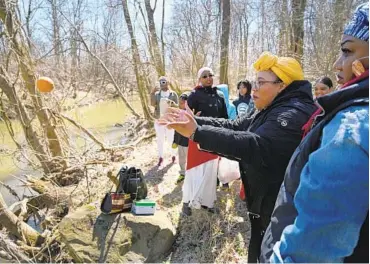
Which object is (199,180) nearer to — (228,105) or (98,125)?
(228,105)

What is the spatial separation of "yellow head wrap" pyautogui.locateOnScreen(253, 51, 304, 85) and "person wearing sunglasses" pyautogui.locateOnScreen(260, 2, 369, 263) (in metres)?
0.86

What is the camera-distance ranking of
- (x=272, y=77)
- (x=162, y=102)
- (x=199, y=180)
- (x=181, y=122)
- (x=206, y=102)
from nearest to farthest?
(x=181, y=122)
(x=272, y=77)
(x=199, y=180)
(x=206, y=102)
(x=162, y=102)

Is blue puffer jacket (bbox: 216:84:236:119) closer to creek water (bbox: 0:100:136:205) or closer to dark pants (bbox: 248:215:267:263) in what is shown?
dark pants (bbox: 248:215:267:263)

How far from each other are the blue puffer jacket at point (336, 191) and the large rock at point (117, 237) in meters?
2.94

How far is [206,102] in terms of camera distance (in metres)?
4.39

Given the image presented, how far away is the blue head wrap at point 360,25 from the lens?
3.12 ft

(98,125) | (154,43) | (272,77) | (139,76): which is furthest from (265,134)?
(98,125)

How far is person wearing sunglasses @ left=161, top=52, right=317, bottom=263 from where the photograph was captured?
5.24 ft

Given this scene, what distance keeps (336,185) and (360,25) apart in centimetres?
52

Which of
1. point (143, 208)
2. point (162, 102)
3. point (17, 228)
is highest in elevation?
point (162, 102)

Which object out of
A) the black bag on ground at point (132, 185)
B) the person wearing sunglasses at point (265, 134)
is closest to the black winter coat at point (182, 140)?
the black bag on ground at point (132, 185)

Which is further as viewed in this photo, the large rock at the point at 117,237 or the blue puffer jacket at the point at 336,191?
the large rock at the point at 117,237

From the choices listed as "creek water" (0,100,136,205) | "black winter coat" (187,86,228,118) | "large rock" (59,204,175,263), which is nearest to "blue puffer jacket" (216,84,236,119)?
"black winter coat" (187,86,228,118)

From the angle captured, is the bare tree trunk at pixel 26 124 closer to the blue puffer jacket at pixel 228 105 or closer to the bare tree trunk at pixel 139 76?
the blue puffer jacket at pixel 228 105
